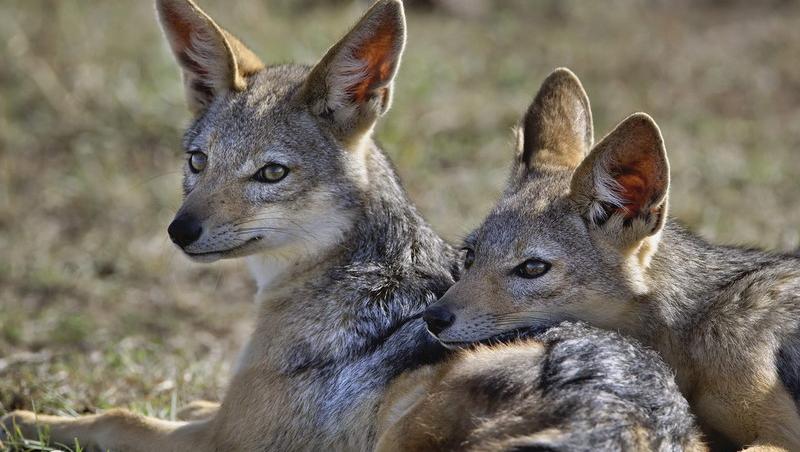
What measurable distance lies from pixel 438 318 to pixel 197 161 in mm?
1705

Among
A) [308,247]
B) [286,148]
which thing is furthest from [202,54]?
Result: [308,247]

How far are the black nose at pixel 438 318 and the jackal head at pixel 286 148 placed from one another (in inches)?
32.6

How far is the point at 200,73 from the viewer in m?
6.44

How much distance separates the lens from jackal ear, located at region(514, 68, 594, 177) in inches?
252

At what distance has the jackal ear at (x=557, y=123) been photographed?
6.39 metres

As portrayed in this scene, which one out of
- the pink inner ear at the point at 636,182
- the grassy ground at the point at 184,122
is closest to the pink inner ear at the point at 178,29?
the grassy ground at the point at 184,122

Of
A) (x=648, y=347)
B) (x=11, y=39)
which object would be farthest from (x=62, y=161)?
(x=648, y=347)

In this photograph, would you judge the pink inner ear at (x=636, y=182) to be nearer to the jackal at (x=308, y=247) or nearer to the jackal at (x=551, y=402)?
the jackal at (x=551, y=402)

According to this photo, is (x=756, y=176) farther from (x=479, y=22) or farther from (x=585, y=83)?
(x=479, y=22)

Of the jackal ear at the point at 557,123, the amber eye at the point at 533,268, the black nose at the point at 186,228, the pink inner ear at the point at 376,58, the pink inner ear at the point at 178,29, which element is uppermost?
the pink inner ear at the point at 178,29

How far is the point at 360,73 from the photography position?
5969mm

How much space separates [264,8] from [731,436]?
10378 millimetres

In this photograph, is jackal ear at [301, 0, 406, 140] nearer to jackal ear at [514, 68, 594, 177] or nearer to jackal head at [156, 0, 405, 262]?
jackal head at [156, 0, 405, 262]

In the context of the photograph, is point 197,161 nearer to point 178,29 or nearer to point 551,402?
point 178,29
